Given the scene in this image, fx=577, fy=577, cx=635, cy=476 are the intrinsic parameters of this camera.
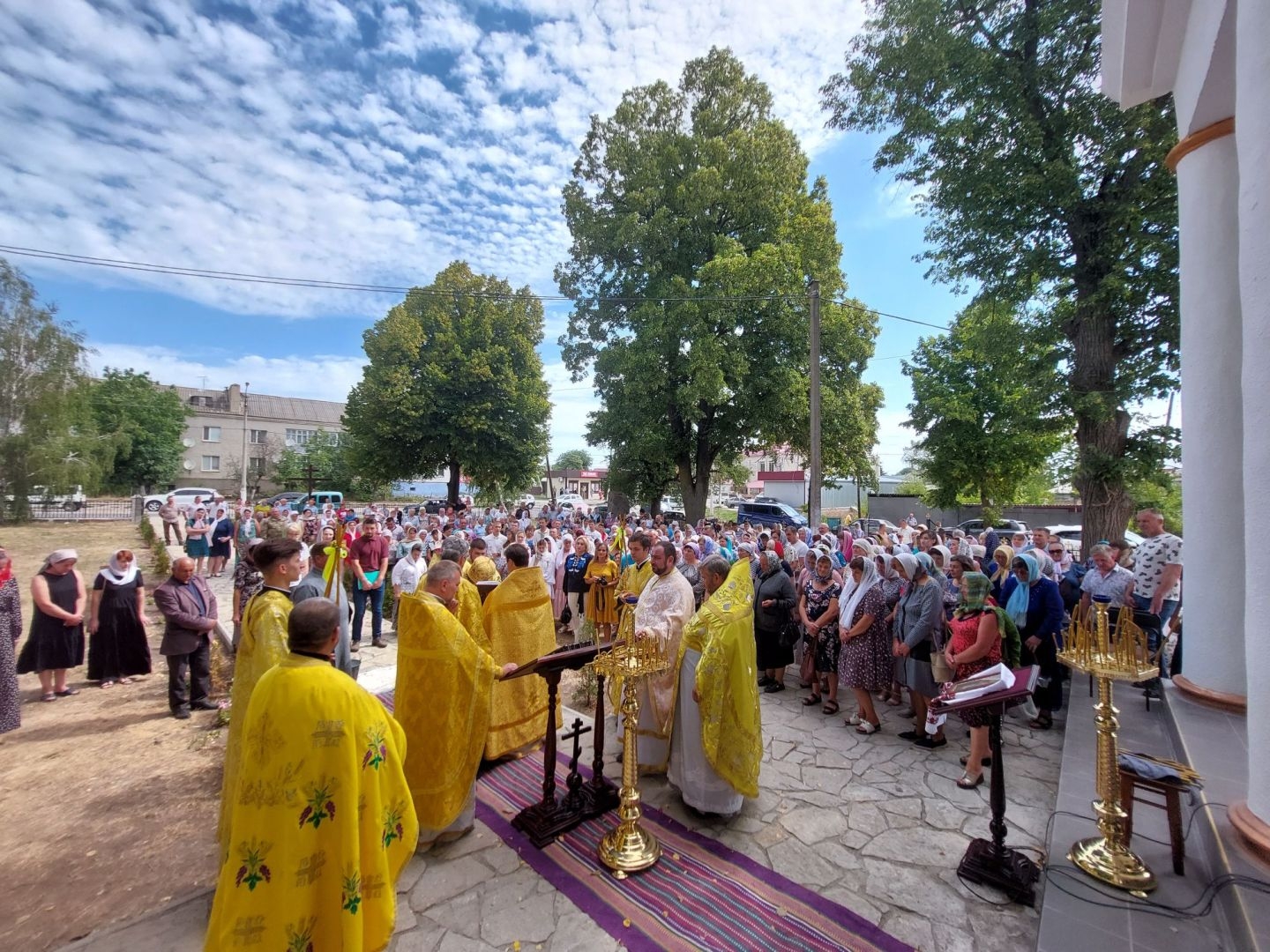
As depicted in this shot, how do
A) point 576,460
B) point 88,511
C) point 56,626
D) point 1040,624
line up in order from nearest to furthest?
1. point 1040,624
2. point 56,626
3. point 88,511
4. point 576,460

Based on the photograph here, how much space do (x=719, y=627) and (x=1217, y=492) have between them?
457 cm

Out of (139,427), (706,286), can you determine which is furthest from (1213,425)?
(139,427)

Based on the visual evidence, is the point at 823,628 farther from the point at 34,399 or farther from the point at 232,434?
the point at 232,434

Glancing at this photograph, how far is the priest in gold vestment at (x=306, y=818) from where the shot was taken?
2.34m

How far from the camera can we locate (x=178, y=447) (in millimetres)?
41625

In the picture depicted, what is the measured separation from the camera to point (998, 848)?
11.8 feet

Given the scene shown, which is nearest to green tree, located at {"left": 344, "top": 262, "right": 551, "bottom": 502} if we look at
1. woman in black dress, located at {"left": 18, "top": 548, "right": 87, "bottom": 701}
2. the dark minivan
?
the dark minivan

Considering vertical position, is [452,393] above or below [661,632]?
above

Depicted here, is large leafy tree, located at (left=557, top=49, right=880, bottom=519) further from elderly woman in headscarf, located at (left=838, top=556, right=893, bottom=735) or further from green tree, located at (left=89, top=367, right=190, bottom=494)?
green tree, located at (left=89, top=367, right=190, bottom=494)

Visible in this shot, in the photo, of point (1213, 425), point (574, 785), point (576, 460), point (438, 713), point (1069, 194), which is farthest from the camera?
point (576, 460)

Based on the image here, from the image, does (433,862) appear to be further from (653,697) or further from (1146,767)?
(1146,767)

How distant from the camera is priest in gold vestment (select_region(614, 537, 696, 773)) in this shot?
461cm

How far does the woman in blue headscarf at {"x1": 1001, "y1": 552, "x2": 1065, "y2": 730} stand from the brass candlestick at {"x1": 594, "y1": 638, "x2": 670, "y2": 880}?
451 cm

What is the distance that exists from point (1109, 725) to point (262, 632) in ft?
16.4
